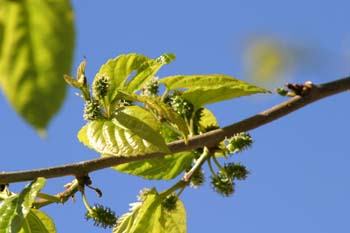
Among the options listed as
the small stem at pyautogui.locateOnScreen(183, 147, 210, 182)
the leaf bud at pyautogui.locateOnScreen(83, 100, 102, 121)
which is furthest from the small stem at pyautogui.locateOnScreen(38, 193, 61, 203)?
the small stem at pyautogui.locateOnScreen(183, 147, 210, 182)

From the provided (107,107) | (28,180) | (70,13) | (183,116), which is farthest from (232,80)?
(70,13)

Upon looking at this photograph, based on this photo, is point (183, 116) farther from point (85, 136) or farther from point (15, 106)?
point (15, 106)

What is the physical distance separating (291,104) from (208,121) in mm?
477

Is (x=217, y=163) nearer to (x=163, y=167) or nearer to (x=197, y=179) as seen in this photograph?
(x=197, y=179)

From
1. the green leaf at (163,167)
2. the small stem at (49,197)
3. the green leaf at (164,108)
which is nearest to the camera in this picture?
the green leaf at (164,108)

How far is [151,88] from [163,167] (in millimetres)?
250

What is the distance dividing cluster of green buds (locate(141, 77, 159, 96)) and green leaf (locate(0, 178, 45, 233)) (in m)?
0.33

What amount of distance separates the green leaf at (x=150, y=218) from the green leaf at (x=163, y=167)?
95 millimetres

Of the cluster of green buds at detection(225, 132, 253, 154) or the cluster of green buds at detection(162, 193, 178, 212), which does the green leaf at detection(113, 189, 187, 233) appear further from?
the cluster of green buds at detection(225, 132, 253, 154)

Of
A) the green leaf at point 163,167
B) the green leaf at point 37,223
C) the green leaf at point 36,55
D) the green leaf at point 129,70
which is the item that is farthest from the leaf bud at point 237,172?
the green leaf at point 36,55

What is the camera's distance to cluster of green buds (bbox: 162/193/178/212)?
1.56m

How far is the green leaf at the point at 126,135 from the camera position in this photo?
1.25m

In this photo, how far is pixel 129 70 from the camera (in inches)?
58.5

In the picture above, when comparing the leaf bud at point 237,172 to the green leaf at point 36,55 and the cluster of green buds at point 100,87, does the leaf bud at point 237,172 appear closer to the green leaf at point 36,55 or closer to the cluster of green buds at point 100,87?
the cluster of green buds at point 100,87
